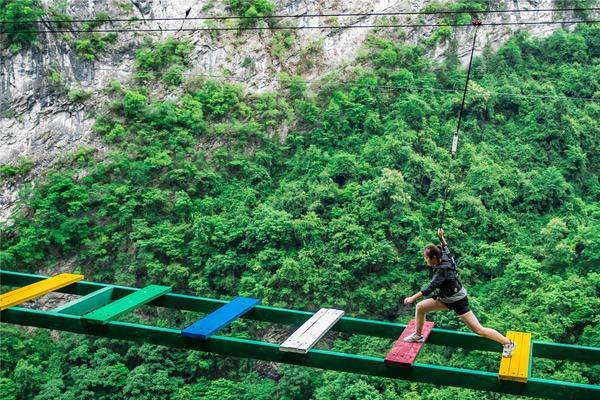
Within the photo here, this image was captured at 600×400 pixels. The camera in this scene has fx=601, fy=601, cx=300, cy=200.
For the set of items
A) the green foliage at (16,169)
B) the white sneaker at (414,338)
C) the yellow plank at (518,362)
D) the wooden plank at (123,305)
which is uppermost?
the green foliage at (16,169)

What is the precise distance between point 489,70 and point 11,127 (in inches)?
521

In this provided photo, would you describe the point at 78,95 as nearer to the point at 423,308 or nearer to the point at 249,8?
the point at 249,8

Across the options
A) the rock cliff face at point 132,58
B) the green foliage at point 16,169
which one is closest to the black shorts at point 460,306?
the rock cliff face at point 132,58

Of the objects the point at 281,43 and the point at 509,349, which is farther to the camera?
the point at 281,43

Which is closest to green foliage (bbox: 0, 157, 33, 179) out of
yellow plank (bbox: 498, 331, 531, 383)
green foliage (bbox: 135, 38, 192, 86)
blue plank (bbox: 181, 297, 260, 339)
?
green foliage (bbox: 135, 38, 192, 86)

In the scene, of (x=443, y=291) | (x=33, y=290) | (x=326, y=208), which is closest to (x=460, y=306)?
(x=443, y=291)

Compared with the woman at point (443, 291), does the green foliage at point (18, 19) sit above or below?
above

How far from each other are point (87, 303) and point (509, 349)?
2814 mm

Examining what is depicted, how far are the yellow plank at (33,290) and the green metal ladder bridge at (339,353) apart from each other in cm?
7

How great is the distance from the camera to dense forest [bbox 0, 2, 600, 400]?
39.4 ft

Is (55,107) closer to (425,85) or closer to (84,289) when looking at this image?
(425,85)

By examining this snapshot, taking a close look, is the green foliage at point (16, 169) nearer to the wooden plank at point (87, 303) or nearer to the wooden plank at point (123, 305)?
the wooden plank at point (87, 303)

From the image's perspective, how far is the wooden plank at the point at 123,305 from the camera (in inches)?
145

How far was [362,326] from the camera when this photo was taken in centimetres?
411
